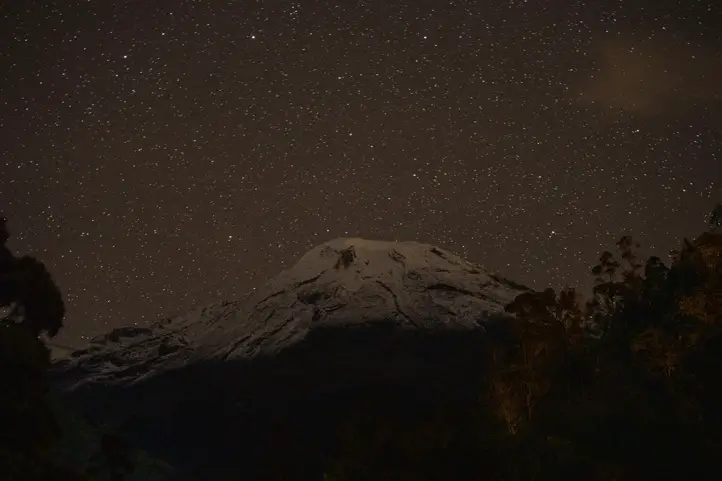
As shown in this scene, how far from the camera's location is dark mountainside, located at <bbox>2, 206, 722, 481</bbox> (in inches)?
1028

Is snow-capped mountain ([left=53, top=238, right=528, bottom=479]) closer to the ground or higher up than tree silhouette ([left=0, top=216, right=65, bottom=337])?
closer to the ground

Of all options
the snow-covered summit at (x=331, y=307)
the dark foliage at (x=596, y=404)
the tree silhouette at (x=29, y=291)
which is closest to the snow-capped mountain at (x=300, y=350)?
the snow-covered summit at (x=331, y=307)

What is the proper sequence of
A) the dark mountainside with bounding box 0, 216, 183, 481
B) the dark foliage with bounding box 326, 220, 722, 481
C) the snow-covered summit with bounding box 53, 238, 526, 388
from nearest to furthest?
the dark mountainside with bounding box 0, 216, 183, 481
the dark foliage with bounding box 326, 220, 722, 481
the snow-covered summit with bounding box 53, 238, 526, 388

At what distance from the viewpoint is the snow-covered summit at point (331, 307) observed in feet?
443

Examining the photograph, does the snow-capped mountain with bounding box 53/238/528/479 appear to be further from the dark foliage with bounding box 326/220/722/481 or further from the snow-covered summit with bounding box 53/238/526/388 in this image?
the dark foliage with bounding box 326/220/722/481

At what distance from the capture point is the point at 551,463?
25281mm

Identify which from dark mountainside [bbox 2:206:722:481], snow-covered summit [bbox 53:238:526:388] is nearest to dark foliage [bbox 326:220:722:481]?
dark mountainside [bbox 2:206:722:481]

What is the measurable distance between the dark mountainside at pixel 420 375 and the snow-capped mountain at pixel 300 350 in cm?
36

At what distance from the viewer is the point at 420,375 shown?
12475 cm

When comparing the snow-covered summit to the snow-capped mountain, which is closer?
the snow-capped mountain

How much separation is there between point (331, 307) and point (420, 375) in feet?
71.7

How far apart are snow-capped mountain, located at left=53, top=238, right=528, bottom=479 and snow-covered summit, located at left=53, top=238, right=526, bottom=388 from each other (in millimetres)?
256

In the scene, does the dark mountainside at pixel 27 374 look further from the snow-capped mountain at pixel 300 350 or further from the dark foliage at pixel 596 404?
the snow-capped mountain at pixel 300 350

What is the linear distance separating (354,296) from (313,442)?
3676 cm
